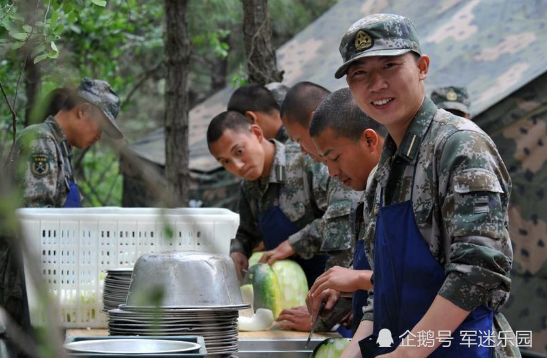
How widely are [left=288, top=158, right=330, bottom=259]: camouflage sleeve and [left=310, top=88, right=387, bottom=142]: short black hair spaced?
2.71ft

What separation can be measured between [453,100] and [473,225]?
4083 millimetres

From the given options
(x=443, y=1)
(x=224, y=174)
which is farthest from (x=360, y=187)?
(x=443, y=1)

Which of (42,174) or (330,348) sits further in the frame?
(42,174)

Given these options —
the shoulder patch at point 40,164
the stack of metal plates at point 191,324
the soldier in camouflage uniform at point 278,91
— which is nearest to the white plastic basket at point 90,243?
the stack of metal plates at point 191,324

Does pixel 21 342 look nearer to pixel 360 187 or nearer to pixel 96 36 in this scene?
pixel 360 187

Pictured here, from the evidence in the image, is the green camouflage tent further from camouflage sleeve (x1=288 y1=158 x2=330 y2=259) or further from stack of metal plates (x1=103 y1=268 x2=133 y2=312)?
stack of metal plates (x1=103 y1=268 x2=133 y2=312)

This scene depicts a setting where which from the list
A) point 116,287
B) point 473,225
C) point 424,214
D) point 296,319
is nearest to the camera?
point 473,225

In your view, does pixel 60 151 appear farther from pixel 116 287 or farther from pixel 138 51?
pixel 138 51

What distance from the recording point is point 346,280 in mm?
3484

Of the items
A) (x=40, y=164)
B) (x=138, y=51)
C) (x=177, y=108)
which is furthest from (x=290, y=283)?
(x=138, y=51)

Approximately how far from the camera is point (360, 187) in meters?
3.71

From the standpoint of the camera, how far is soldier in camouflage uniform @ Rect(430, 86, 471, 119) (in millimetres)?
6348

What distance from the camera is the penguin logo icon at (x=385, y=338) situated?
286 cm

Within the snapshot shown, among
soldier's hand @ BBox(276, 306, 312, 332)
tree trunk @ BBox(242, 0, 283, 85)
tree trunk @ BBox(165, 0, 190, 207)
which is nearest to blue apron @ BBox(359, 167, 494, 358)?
soldier's hand @ BBox(276, 306, 312, 332)
